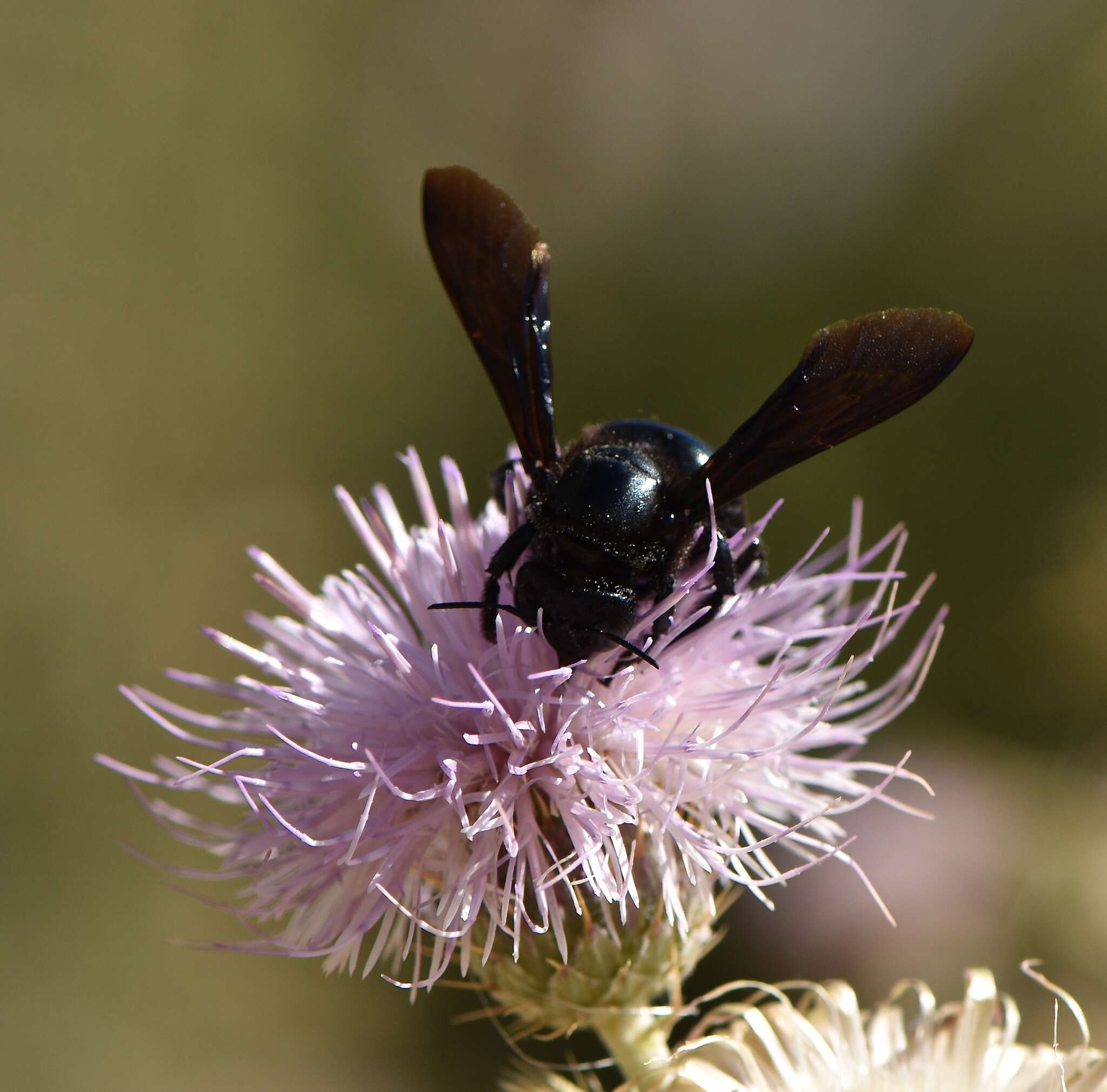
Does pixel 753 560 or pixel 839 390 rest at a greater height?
pixel 839 390

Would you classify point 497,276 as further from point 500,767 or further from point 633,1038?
point 633,1038

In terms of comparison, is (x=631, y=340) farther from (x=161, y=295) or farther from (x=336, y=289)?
(x=161, y=295)

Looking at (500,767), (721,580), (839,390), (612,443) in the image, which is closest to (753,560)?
(721,580)

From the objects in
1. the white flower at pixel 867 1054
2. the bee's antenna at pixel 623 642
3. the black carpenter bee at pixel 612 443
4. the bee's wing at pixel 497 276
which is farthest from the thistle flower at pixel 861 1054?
the bee's wing at pixel 497 276

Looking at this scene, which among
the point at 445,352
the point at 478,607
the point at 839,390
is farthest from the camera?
the point at 445,352

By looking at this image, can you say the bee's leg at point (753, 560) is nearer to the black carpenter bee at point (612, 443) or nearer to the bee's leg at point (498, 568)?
the black carpenter bee at point (612, 443)

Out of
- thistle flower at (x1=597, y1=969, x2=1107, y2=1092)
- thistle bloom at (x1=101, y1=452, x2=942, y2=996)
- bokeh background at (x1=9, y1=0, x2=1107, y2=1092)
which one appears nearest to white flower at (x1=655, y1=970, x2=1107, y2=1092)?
thistle flower at (x1=597, y1=969, x2=1107, y2=1092)
